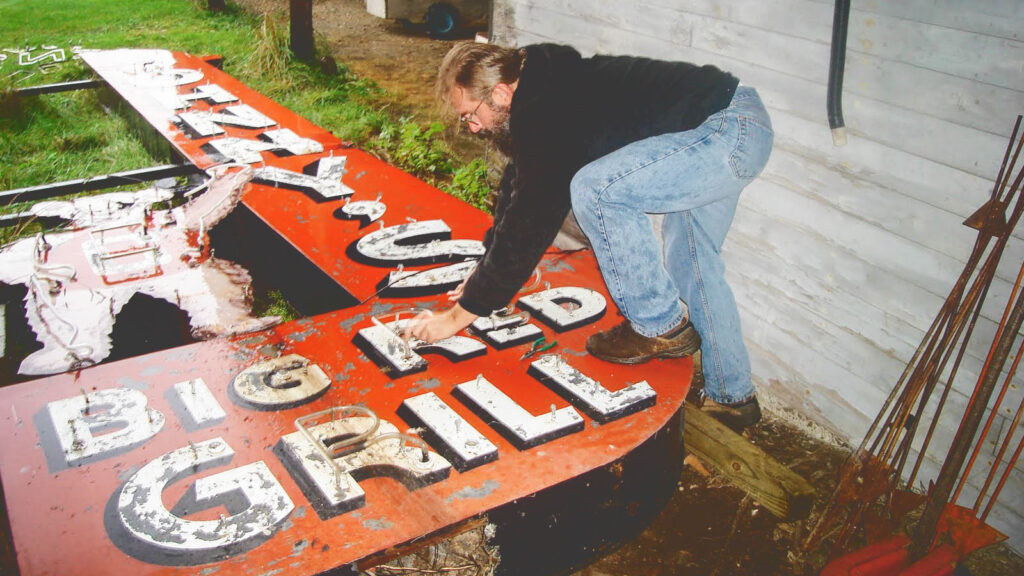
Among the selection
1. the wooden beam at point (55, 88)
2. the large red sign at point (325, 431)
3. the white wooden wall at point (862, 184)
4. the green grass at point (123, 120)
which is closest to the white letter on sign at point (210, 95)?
the green grass at point (123, 120)

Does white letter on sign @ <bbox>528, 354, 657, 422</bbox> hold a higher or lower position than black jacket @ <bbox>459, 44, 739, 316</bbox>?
lower

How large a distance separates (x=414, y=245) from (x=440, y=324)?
1.26 meters

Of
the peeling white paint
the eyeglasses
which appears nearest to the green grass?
the peeling white paint

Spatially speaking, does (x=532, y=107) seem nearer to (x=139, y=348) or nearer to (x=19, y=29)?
(x=139, y=348)

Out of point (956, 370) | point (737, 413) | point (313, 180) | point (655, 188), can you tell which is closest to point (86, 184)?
point (313, 180)

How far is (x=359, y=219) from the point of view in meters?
4.54

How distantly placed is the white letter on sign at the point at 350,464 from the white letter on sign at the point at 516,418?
29cm

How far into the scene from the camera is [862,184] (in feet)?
10.7

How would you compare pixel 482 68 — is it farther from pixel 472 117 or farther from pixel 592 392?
pixel 592 392

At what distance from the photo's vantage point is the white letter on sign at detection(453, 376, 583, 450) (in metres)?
2.74

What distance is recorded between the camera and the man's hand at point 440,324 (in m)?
3.02

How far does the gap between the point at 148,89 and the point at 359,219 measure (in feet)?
11.8

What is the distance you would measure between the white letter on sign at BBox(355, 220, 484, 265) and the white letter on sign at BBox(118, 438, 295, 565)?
5.44ft

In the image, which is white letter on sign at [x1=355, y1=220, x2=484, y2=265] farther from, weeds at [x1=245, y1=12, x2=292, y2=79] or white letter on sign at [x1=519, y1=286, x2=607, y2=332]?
weeds at [x1=245, y1=12, x2=292, y2=79]
